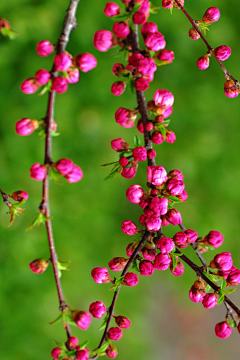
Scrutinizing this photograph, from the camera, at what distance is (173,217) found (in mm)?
419

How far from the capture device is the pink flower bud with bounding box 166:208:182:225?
A: 42 cm

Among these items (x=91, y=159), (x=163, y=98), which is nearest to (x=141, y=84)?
(x=163, y=98)

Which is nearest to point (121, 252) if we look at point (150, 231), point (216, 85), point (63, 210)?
point (63, 210)

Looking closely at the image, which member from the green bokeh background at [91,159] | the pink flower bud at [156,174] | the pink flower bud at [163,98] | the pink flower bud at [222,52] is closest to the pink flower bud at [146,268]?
the pink flower bud at [156,174]

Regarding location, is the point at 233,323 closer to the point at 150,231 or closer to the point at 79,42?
the point at 150,231

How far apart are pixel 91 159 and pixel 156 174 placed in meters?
1.05

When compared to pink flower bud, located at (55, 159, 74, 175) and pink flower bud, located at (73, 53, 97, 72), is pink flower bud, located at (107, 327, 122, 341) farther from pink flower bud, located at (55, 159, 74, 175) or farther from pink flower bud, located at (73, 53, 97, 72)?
pink flower bud, located at (73, 53, 97, 72)

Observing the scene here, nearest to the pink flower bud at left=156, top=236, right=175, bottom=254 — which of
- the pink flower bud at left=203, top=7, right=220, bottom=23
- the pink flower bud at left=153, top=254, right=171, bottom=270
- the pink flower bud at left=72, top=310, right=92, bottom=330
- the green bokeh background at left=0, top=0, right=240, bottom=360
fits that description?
the pink flower bud at left=153, top=254, right=171, bottom=270

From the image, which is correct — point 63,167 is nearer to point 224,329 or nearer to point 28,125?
point 28,125

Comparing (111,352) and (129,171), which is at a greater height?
(129,171)

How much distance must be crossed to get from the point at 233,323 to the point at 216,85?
48.7 inches

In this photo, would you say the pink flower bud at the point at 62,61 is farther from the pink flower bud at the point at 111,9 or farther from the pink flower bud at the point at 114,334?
the pink flower bud at the point at 114,334

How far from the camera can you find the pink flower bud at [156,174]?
397mm

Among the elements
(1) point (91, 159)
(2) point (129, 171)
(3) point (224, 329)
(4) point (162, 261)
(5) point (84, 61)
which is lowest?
(3) point (224, 329)
